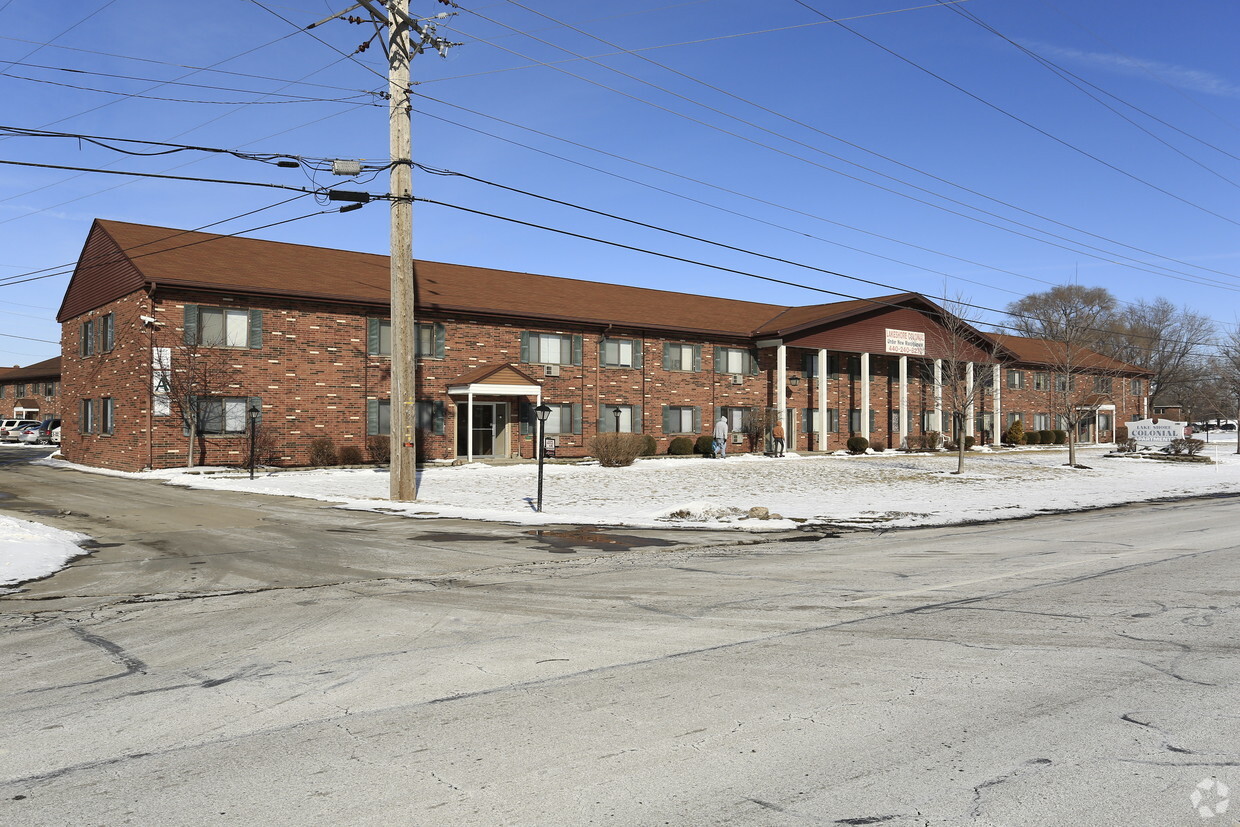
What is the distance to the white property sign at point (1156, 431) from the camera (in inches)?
1644

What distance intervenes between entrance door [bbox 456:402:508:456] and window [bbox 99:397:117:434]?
40.6ft

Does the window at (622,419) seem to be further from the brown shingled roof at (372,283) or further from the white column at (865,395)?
the white column at (865,395)

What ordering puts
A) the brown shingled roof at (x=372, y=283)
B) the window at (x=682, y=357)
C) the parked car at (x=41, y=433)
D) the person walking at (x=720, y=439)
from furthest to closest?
the parked car at (x=41, y=433), the window at (x=682, y=357), the person walking at (x=720, y=439), the brown shingled roof at (x=372, y=283)

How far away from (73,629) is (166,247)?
86.4 ft

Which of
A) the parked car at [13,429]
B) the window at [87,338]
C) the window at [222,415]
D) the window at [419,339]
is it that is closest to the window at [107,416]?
the window at [87,338]

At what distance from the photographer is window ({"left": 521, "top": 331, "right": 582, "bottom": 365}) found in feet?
112

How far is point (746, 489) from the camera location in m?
23.0

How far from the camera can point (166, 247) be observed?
96.3ft

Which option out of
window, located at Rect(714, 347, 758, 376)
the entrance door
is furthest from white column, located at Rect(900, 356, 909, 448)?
the entrance door

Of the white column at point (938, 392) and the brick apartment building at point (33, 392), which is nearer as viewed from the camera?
the white column at point (938, 392)

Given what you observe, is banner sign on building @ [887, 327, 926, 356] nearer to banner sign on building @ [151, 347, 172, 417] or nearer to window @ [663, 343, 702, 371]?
window @ [663, 343, 702, 371]

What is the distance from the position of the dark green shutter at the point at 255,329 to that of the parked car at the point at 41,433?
1313 inches

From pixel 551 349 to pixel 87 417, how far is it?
1896cm

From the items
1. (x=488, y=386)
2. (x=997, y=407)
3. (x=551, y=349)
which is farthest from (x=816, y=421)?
(x=488, y=386)
